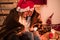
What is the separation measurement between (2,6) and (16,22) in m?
1.22

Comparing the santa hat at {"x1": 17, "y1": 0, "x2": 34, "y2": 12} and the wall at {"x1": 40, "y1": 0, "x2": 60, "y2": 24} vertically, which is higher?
the santa hat at {"x1": 17, "y1": 0, "x2": 34, "y2": 12}

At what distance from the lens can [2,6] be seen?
297 centimetres

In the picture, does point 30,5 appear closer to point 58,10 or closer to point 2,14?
point 2,14

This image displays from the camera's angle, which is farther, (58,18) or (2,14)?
(58,18)

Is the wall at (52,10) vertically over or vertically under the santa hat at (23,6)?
under

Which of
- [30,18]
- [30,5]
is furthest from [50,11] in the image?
[30,5]

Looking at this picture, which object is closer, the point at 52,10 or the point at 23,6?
the point at 23,6

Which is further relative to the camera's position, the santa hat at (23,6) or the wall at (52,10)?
the wall at (52,10)

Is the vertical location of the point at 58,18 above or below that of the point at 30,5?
below

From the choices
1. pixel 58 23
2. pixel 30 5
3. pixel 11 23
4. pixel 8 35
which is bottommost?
pixel 58 23

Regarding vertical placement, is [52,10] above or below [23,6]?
below

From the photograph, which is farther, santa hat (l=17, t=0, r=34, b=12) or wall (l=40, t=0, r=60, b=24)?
wall (l=40, t=0, r=60, b=24)

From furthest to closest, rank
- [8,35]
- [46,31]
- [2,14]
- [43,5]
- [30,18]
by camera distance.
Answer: [43,5], [2,14], [46,31], [30,18], [8,35]

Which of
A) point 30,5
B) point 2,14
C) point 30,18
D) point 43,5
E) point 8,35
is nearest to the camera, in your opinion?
point 8,35
